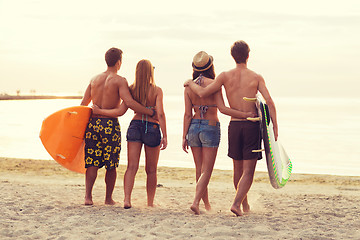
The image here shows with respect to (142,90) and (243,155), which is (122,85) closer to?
(142,90)

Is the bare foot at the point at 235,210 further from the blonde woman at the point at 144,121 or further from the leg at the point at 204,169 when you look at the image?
Result: the blonde woman at the point at 144,121

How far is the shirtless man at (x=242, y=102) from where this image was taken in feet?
19.5

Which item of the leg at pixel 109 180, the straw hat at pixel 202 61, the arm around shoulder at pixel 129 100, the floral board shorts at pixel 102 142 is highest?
the straw hat at pixel 202 61

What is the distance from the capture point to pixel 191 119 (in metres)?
6.21

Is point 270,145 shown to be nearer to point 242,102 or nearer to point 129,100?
point 242,102

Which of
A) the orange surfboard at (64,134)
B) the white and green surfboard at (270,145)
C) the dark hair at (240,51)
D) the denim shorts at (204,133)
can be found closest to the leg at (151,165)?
the denim shorts at (204,133)

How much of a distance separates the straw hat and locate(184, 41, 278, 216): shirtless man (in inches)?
11.0

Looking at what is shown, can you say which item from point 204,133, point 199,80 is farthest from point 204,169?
point 199,80

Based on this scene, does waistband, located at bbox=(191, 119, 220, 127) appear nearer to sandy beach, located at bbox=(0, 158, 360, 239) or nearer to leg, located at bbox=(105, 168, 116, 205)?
sandy beach, located at bbox=(0, 158, 360, 239)

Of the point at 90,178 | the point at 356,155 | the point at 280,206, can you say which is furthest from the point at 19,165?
the point at 356,155

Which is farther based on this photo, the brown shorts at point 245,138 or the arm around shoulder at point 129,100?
the arm around shoulder at point 129,100

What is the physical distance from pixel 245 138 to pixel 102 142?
6.11 feet

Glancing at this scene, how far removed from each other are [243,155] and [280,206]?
5.87 ft

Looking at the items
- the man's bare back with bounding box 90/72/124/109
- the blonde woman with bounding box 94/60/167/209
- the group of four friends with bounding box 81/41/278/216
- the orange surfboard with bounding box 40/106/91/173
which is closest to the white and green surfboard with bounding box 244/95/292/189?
the group of four friends with bounding box 81/41/278/216
